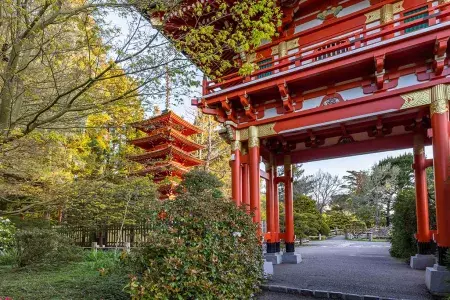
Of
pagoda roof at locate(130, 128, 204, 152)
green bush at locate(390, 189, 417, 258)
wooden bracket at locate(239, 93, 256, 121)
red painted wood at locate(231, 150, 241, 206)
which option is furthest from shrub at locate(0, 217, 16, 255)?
green bush at locate(390, 189, 417, 258)

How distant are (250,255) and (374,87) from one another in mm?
4152

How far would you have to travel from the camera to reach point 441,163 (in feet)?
17.3

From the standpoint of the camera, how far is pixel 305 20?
25.5 ft

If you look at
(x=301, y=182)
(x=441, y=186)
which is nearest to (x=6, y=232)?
(x=441, y=186)

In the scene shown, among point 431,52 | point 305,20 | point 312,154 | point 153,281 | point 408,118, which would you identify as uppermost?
point 305,20

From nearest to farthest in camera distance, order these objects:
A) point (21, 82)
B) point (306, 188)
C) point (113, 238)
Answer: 1. point (21, 82)
2. point (113, 238)
3. point (306, 188)

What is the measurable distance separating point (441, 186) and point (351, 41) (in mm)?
3042

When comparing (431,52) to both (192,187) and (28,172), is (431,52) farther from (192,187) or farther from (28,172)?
(28,172)

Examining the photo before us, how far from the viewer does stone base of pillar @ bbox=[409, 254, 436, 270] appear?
736 cm

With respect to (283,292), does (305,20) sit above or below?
above

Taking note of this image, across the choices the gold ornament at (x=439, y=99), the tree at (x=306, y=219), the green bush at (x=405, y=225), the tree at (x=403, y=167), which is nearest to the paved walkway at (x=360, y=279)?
the green bush at (x=405, y=225)

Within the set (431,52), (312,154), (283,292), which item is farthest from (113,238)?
(431,52)

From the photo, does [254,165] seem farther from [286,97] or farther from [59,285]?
[59,285]

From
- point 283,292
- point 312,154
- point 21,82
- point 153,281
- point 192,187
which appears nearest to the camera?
point 153,281
